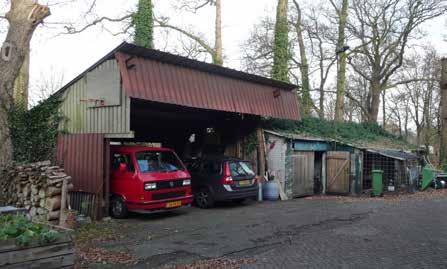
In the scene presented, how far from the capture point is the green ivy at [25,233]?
5.72 m

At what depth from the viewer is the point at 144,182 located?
1166 cm

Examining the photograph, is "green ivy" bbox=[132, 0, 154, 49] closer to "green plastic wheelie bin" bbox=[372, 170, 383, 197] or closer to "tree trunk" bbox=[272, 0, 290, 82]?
"tree trunk" bbox=[272, 0, 290, 82]

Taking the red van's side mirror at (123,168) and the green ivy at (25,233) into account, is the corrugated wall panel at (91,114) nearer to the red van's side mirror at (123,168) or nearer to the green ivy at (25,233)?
the red van's side mirror at (123,168)

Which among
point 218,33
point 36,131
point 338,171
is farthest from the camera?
point 218,33

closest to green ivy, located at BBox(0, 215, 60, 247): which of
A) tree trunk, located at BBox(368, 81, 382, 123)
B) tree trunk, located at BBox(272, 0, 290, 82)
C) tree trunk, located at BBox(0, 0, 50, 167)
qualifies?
tree trunk, located at BBox(0, 0, 50, 167)

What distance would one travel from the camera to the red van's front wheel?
40.0 feet

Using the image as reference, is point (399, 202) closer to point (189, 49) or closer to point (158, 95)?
point (158, 95)

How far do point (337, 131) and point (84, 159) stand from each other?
45.6 ft

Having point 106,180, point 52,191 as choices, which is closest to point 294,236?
point 106,180

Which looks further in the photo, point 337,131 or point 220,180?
point 337,131

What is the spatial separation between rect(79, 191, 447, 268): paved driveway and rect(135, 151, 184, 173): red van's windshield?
137 centimetres

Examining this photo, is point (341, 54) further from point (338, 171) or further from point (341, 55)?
point (338, 171)

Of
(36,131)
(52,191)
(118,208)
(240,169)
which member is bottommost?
(118,208)

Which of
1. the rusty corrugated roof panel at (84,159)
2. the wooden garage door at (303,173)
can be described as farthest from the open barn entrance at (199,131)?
the rusty corrugated roof panel at (84,159)
